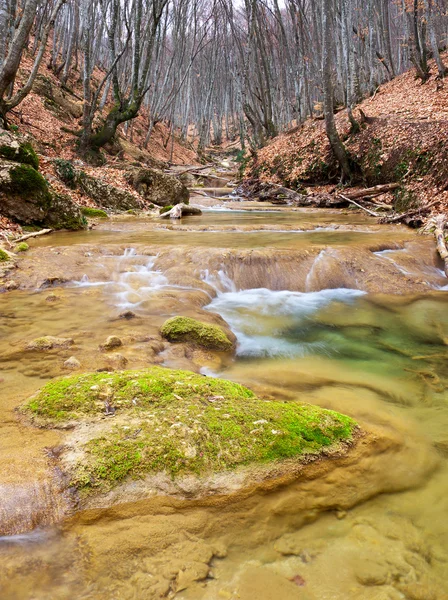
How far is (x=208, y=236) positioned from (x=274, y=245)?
73.3 inches

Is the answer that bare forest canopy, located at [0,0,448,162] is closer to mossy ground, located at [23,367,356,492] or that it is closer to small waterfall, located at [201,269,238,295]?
small waterfall, located at [201,269,238,295]

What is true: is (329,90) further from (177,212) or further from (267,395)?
(267,395)

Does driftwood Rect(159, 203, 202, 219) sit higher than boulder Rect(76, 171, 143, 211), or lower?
A: lower

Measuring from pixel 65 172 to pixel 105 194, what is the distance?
1.44 meters

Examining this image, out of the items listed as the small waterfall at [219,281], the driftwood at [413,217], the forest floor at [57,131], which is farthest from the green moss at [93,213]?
the driftwood at [413,217]

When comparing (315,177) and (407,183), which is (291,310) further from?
(315,177)

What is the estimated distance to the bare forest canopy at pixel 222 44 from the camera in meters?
13.1

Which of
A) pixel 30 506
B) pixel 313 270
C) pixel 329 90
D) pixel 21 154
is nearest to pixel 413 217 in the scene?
pixel 313 270

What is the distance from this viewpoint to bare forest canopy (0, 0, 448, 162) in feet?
42.9

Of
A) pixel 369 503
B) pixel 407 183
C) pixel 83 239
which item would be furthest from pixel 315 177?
pixel 369 503

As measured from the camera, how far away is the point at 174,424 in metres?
2.09

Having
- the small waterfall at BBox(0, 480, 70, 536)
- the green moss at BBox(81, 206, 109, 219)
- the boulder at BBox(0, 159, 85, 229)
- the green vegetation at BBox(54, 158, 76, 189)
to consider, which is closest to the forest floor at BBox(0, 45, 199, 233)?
the green vegetation at BBox(54, 158, 76, 189)

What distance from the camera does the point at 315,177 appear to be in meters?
16.4

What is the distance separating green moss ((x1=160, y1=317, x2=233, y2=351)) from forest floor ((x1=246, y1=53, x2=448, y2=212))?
822 centimetres
